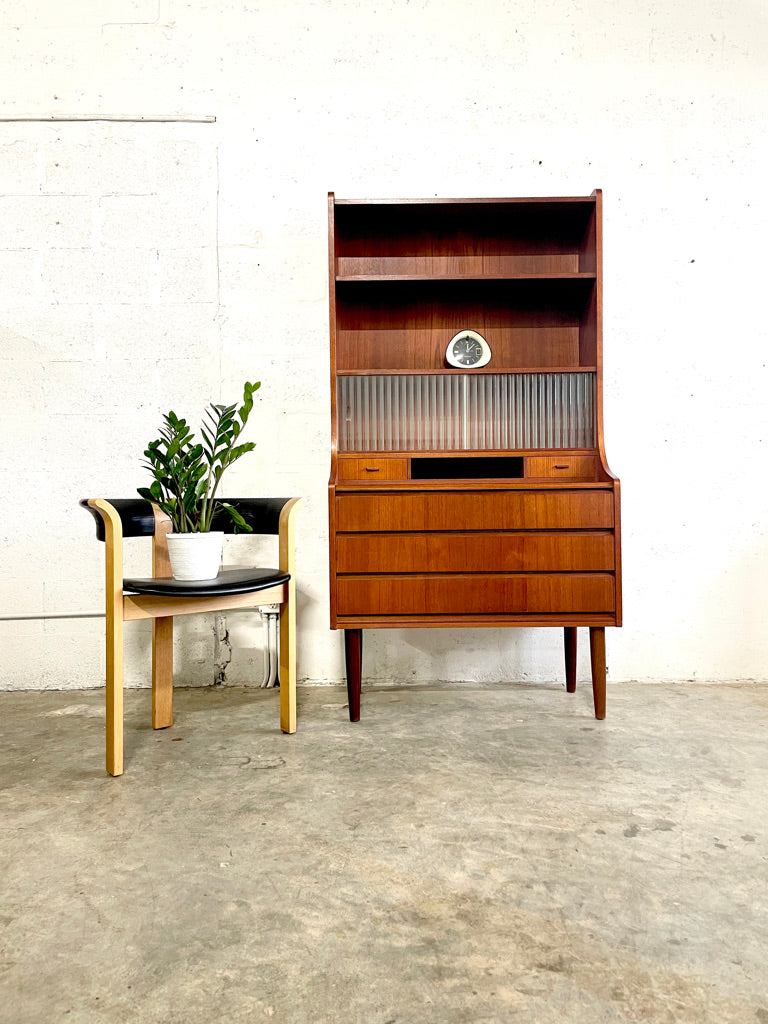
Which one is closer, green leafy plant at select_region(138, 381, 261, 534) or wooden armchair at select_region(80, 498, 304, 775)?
wooden armchair at select_region(80, 498, 304, 775)

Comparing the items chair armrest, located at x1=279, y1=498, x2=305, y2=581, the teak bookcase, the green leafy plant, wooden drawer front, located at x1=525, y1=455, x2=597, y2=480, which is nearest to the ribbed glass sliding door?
the teak bookcase

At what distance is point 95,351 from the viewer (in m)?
3.23

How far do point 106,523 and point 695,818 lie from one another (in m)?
1.73

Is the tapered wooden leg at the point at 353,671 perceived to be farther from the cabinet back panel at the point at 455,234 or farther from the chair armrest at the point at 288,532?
the cabinet back panel at the point at 455,234

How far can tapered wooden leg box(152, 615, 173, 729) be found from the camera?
103 inches

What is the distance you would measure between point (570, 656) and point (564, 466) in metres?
0.78

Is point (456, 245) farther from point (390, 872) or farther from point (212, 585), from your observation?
point (390, 872)

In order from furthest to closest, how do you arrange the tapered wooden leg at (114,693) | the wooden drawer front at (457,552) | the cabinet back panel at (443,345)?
the cabinet back panel at (443,345) < the wooden drawer front at (457,552) < the tapered wooden leg at (114,693)

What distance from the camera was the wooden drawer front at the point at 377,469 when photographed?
2854mm

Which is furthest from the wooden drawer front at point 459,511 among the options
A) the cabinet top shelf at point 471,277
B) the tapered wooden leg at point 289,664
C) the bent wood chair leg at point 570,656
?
the cabinet top shelf at point 471,277

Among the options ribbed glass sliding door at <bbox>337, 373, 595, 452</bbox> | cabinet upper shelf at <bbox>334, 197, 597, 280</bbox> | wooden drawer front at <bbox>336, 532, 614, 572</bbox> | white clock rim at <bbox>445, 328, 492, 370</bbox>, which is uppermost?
cabinet upper shelf at <bbox>334, 197, 597, 280</bbox>

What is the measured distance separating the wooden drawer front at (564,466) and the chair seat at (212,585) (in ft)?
3.31

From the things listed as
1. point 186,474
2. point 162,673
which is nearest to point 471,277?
point 186,474

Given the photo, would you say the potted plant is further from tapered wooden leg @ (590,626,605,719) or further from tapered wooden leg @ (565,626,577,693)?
tapered wooden leg @ (565,626,577,693)
